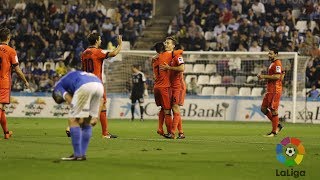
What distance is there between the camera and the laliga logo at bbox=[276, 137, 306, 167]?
39.7 ft

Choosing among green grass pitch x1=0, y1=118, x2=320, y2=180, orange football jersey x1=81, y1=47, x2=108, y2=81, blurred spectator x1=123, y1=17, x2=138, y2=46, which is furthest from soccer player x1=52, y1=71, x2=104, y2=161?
blurred spectator x1=123, y1=17, x2=138, y2=46

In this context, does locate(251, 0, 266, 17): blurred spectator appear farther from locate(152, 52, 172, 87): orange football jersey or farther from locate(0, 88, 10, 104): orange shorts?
locate(0, 88, 10, 104): orange shorts

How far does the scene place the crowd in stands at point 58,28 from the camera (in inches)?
1457

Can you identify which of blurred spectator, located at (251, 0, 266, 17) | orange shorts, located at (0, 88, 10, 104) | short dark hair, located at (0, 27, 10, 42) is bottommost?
orange shorts, located at (0, 88, 10, 104)

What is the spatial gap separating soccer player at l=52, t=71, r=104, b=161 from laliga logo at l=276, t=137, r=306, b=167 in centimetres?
301

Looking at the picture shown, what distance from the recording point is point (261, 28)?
36.7m

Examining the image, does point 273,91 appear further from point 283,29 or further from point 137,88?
point 283,29

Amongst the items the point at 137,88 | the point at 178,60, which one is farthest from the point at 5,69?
the point at 137,88

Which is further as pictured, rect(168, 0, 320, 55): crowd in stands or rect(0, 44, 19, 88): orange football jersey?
rect(168, 0, 320, 55): crowd in stands

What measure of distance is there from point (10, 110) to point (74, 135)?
2315 centimetres

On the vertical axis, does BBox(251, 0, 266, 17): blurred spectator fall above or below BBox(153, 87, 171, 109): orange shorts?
above

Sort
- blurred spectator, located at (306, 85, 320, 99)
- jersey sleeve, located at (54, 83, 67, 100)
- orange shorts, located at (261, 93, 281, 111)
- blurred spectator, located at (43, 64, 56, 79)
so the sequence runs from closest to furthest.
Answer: jersey sleeve, located at (54, 83, 67, 100) → orange shorts, located at (261, 93, 281, 111) → blurred spectator, located at (306, 85, 320, 99) → blurred spectator, located at (43, 64, 56, 79)

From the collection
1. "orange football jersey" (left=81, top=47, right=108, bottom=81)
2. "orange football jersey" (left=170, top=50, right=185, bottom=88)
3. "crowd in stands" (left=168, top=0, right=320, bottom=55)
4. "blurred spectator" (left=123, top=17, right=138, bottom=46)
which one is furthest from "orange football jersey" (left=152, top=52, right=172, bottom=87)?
"blurred spectator" (left=123, top=17, right=138, bottom=46)

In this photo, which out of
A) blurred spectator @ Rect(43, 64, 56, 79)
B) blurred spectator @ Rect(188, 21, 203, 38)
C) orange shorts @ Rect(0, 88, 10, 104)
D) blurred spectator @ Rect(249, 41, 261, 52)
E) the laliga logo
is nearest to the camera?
the laliga logo
